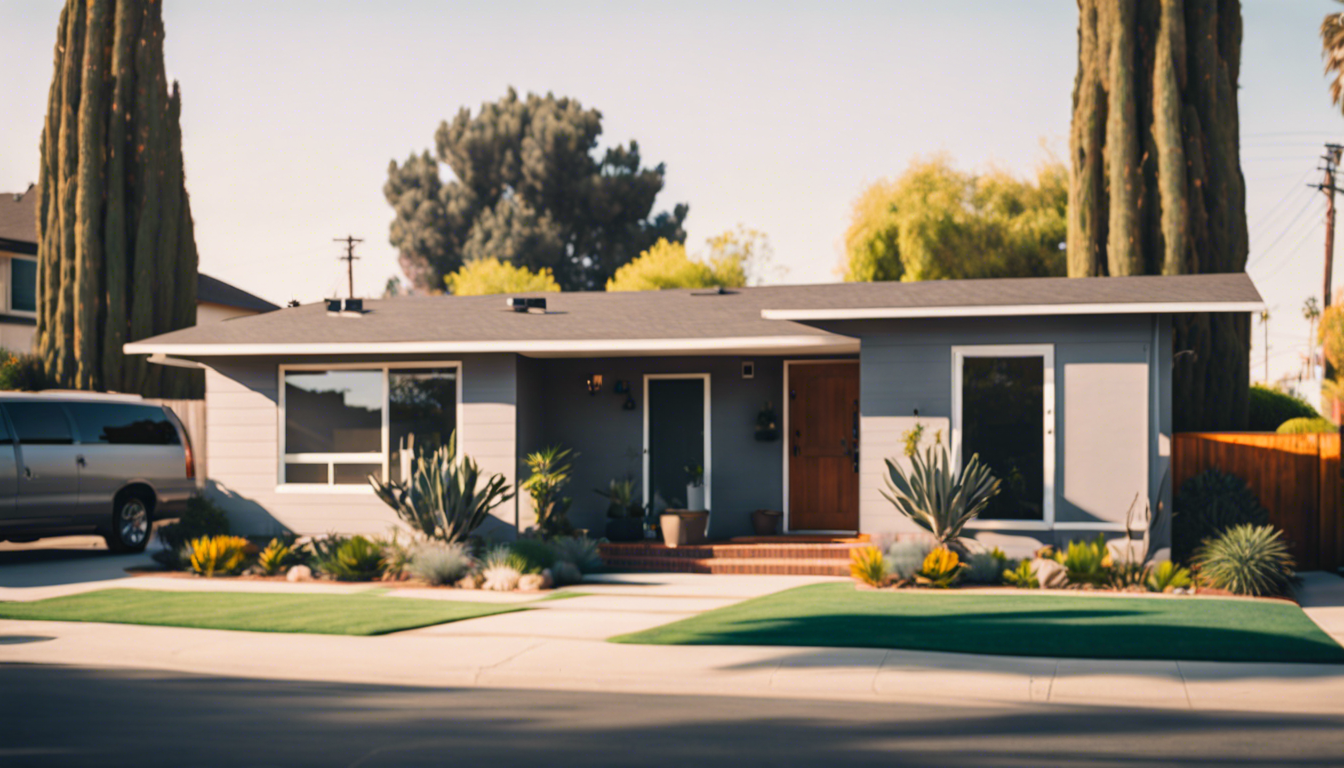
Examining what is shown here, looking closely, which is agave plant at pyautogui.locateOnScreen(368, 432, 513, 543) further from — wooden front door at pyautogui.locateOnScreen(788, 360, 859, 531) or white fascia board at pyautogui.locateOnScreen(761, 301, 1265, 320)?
wooden front door at pyautogui.locateOnScreen(788, 360, 859, 531)

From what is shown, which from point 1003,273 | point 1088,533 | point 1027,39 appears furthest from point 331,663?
point 1003,273

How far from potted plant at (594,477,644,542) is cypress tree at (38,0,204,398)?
44.3 ft

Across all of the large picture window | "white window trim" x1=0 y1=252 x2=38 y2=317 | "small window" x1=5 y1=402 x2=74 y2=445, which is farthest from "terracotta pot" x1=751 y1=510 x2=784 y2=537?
"white window trim" x1=0 y1=252 x2=38 y2=317

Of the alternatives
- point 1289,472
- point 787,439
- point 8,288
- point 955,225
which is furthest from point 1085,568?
point 955,225

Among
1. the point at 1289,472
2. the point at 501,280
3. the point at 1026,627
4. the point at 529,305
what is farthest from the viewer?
the point at 501,280

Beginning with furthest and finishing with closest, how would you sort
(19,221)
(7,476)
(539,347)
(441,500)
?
(19,221)
(539,347)
(7,476)
(441,500)

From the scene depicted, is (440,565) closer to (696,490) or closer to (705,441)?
(696,490)

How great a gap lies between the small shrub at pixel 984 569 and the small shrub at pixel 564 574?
171 inches

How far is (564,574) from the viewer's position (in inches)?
515

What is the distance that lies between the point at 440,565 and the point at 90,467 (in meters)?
5.51

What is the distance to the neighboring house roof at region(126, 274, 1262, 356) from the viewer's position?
1295cm

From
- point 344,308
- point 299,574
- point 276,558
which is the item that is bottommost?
point 299,574

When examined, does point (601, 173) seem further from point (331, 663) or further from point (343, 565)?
point (331, 663)

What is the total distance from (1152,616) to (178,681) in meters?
7.76
